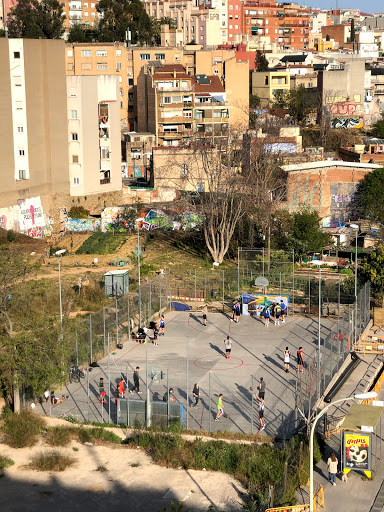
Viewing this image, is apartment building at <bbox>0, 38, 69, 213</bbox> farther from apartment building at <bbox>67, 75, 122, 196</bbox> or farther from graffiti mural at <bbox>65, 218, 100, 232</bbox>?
graffiti mural at <bbox>65, 218, 100, 232</bbox>

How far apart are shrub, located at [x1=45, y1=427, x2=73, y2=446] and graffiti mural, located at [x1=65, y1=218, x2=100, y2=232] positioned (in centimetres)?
2990

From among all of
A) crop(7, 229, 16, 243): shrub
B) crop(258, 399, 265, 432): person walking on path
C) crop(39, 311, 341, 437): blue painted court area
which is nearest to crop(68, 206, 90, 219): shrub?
crop(7, 229, 16, 243): shrub

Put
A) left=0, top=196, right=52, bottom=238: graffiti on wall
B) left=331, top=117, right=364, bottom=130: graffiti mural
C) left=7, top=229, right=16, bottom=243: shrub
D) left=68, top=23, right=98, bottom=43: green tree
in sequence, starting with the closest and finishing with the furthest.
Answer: left=7, top=229, right=16, bottom=243: shrub
left=0, top=196, right=52, bottom=238: graffiti on wall
left=331, top=117, right=364, bottom=130: graffiti mural
left=68, top=23, right=98, bottom=43: green tree

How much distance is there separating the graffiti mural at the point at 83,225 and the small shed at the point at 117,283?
632 inches

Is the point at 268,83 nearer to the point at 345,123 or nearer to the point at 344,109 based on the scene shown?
the point at 344,109

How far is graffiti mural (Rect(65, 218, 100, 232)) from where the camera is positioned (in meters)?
57.2

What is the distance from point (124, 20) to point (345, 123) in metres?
Answer: 26.0

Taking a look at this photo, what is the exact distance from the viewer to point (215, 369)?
33281mm

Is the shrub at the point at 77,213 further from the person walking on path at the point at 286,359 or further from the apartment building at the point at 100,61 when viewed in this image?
the person walking on path at the point at 286,359

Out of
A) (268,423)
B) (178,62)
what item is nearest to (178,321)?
(268,423)

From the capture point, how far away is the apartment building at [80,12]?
121 metres

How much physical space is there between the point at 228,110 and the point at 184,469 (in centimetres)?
5869

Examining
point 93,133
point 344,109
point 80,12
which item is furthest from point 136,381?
point 80,12

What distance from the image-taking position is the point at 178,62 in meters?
88.5
